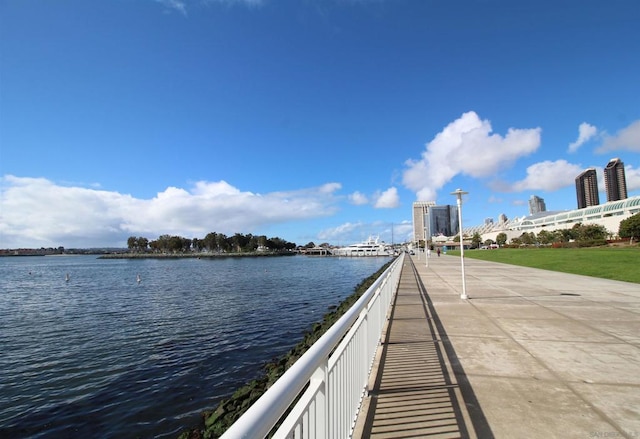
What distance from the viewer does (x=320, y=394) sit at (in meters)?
2.27

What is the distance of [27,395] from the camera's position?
29.2ft

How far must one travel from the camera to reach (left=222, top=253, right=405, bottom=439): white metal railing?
1.29 meters

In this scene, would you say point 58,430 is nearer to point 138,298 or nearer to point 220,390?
point 220,390

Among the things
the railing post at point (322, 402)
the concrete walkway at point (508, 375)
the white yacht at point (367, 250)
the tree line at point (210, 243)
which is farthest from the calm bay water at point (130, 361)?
the tree line at point (210, 243)

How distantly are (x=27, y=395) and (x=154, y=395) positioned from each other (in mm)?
3404

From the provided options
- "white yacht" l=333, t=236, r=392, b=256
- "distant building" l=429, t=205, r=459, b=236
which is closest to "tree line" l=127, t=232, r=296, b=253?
"white yacht" l=333, t=236, r=392, b=256

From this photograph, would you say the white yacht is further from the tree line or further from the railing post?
the railing post

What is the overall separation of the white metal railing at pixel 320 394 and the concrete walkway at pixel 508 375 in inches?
22.5

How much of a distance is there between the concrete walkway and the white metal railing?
0.57 m

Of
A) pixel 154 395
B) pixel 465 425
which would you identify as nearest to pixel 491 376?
pixel 465 425

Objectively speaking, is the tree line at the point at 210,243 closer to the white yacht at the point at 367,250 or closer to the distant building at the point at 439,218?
the white yacht at the point at 367,250

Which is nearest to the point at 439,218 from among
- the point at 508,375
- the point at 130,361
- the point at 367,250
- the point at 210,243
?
the point at 367,250

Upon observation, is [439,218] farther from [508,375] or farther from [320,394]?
[320,394]

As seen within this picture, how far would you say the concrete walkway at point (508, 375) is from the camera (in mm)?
3497
